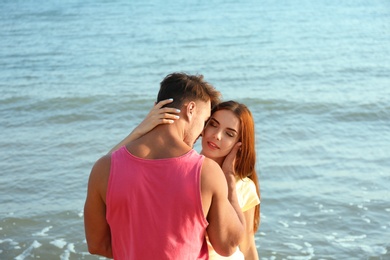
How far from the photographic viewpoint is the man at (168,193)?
303 centimetres

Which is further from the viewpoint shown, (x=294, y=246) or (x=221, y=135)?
(x=294, y=246)

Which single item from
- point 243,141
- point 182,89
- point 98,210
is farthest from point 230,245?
point 243,141

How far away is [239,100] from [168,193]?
29.2 ft

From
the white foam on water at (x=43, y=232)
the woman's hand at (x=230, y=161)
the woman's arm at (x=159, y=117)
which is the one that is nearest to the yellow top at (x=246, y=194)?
the woman's hand at (x=230, y=161)

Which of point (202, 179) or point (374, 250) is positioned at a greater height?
point (202, 179)

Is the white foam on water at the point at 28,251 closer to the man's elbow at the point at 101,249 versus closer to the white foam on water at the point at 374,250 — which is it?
the white foam on water at the point at 374,250

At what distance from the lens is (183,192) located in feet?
9.91

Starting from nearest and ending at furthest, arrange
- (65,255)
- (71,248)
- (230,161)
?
(230,161), (65,255), (71,248)

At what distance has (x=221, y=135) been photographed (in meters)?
4.02

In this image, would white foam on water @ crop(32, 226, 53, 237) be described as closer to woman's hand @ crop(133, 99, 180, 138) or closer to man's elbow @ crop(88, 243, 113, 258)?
man's elbow @ crop(88, 243, 113, 258)

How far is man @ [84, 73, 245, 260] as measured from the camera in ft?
9.95

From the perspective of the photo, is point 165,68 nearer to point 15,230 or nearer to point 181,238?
point 15,230

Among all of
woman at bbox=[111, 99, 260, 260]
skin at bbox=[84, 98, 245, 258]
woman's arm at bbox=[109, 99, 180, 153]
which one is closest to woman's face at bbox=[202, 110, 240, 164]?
woman at bbox=[111, 99, 260, 260]

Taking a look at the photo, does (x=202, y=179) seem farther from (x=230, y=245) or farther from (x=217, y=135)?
(x=217, y=135)
